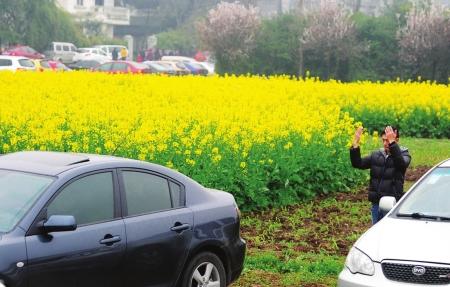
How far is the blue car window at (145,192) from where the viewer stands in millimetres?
8305

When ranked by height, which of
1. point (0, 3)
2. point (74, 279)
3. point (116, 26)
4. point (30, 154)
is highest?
point (30, 154)

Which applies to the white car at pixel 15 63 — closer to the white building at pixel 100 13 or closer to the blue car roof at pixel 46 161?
the blue car roof at pixel 46 161

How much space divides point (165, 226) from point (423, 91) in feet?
67.9

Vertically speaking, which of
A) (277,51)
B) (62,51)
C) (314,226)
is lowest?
(62,51)

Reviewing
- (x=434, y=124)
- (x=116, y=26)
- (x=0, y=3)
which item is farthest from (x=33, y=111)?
(x=116, y=26)

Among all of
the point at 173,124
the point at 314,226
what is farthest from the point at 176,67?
the point at 314,226

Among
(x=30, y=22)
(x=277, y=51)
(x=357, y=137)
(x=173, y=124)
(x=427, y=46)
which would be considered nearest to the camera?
(x=357, y=137)

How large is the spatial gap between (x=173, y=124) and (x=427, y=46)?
30.6 metres

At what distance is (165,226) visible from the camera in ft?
27.6

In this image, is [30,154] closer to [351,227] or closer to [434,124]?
[351,227]

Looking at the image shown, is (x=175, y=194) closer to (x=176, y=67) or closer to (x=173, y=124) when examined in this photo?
(x=173, y=124)

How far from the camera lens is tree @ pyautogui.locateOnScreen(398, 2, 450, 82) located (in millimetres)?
44531

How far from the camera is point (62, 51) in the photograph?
2849 inches

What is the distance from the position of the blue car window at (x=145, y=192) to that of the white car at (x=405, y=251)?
159cm
